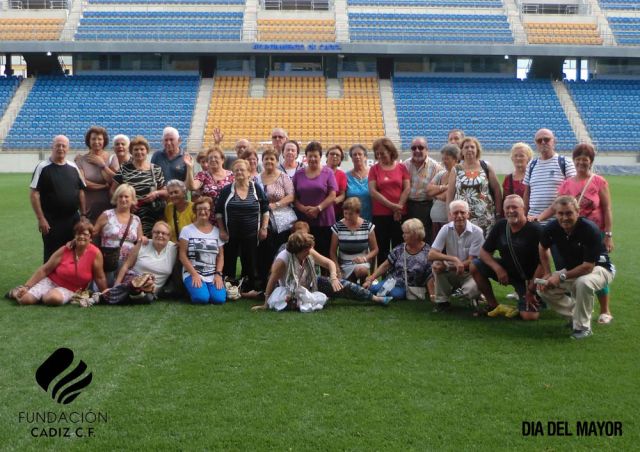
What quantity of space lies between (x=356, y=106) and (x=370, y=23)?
527 cm

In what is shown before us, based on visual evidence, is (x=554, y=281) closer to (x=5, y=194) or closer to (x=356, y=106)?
(x=5, y=194)

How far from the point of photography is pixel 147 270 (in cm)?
773

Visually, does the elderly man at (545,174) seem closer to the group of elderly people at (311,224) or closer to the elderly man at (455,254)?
the group of elderly people at (311,224)

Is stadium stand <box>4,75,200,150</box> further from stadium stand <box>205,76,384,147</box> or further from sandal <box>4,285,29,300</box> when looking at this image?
sandal <box>4,285,29,300</box>

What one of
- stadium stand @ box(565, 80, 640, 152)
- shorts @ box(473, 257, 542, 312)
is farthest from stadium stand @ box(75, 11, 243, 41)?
shorts @ box(473, 257, 542, 312)

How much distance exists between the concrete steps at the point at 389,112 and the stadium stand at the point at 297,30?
3464 mm

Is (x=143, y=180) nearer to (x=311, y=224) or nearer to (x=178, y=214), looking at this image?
(x=178, y=214)

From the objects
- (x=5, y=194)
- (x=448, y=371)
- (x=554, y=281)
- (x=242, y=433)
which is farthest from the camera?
(x=5, y=194)

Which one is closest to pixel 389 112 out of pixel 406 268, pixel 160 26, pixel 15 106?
pixel 160 26

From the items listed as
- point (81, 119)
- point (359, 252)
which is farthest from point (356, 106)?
point (359, 252)

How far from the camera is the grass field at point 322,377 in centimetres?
423

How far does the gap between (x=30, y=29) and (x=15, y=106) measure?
4.46 metres

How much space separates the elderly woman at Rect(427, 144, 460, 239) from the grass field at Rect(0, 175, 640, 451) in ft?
3.55

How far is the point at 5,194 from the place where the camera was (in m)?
20.7
